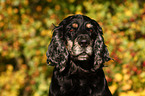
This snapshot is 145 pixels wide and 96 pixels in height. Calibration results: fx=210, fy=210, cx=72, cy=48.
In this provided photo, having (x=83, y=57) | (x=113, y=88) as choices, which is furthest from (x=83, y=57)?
(x=113, y=88)

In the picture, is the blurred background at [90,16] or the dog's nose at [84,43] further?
the blurred background at [90,16]

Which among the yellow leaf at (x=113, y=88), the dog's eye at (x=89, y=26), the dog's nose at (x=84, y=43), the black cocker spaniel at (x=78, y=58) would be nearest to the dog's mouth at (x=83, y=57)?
the black cocker spaniel at (x=78, y=58)

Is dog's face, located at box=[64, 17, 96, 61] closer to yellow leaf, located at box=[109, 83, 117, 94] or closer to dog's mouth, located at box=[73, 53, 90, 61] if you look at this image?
dog's mouth, located at box=[73, 53, 90, 61]

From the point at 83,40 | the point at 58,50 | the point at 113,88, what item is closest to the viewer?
the point at 83,40

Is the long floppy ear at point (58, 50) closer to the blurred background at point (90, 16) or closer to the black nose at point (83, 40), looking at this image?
the black nose at point (83, 40)

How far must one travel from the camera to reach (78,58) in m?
3.12

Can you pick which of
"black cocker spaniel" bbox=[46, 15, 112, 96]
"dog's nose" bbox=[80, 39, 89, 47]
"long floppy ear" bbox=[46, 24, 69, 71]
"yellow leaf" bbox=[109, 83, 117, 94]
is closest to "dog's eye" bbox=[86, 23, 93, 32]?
"black cocker spaniel" bbox=[46, 15, 112, 96]

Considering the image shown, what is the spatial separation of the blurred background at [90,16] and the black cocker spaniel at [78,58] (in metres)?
1.62

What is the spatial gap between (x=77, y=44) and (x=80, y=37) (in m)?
0.11

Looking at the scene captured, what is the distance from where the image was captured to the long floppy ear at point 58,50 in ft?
11.0

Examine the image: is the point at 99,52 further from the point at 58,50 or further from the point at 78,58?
the point at 58,50

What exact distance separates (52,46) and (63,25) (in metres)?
0.40

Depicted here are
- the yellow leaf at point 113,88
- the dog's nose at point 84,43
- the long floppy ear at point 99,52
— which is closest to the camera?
the dog's nose at point 84,43

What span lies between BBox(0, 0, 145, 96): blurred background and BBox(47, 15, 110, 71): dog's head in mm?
1635
